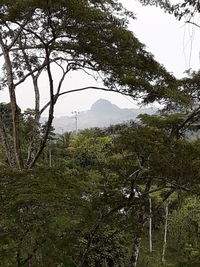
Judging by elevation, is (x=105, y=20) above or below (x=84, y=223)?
above

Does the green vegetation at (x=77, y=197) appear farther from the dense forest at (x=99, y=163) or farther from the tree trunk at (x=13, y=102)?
the tree trunk at (x=13, y=102)

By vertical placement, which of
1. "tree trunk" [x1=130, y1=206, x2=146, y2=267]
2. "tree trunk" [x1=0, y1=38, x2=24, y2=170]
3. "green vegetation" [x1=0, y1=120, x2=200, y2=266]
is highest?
"tree trunk" [x1=0, y1=38, x2=24, y2=170]

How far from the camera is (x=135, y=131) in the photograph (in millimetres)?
5719

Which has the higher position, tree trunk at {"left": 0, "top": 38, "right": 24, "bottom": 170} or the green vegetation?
tree trunk at {"left": 0, "top": 38, "right": 24, "bottom": 170}

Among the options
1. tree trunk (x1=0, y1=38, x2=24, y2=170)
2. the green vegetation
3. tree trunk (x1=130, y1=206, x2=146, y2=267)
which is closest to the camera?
the green vegetation

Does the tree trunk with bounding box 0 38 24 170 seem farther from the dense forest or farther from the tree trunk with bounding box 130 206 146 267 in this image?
the tree trunk with bounding box 130 206 146 267

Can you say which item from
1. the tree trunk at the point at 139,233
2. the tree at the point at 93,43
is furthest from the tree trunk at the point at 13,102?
the tree trunk at the point at 139,233

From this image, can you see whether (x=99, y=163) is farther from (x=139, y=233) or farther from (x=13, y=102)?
(x=13, y=102)

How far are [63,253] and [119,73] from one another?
3.20 m

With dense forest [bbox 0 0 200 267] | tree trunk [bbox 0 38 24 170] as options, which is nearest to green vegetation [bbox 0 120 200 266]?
dense forest [bbox 0 0 200 267]

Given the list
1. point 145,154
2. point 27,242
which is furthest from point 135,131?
point 27,242

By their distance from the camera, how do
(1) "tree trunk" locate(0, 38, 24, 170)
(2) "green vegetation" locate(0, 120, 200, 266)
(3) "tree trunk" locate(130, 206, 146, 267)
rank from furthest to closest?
(1) "tree trunk" locate(0, 38, 24, 170) < (3) "tree trunk" locate(130, 206, 146, 267) < (2) "green vegetation" locate(0, 120, 200, 266)

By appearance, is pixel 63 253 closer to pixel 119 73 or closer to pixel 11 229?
pixel 11 229

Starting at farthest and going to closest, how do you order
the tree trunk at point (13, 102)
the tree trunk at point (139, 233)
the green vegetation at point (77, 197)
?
the tree trunk at point (13, 102), the tree trunk at point (139, 233), the green vegetation at point (77, 197)
